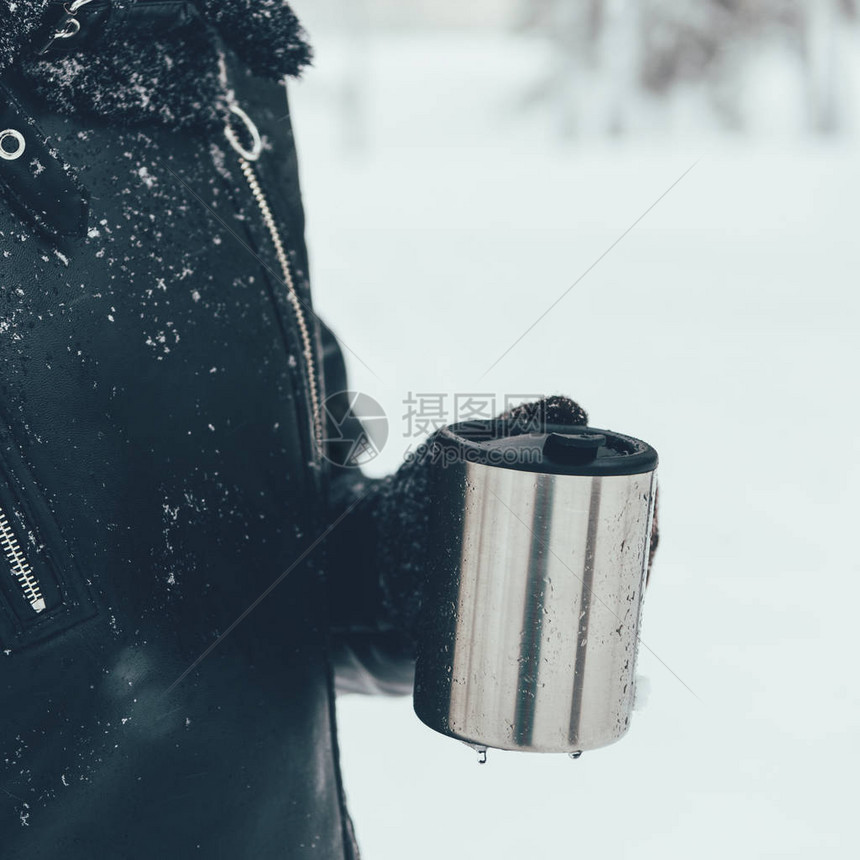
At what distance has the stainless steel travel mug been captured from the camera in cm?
75

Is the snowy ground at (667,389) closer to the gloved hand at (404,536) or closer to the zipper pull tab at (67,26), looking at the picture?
the gloved hand at (404,536)

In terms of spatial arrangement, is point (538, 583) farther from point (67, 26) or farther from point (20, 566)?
point (67, 26)

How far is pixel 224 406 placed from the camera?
2.61 feet

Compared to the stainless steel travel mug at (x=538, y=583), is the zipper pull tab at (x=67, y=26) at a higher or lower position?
higher

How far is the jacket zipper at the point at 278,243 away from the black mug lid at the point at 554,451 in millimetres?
147

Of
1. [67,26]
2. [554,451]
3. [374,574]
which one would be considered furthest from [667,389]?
[67,26]

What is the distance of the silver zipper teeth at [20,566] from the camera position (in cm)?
63

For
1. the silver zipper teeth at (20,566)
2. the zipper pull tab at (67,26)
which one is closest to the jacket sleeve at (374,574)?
the silver zipper teeth at (20,566)

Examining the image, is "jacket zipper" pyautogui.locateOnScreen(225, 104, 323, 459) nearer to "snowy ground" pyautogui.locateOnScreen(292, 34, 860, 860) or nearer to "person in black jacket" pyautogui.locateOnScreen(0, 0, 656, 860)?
"person in black jacket" pyautogui.locateOnScreen(0, 0, 656, 860)

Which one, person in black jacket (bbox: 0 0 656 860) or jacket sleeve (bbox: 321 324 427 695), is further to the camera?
jacket sleeve (bbox: 321 324 427 695)

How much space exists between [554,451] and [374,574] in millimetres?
263

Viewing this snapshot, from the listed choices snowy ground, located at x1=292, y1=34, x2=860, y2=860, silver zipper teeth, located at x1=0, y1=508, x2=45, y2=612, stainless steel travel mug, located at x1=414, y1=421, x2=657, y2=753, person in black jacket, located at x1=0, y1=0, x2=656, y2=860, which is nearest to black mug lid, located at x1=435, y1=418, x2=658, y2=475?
stainless steel travel mug, located at x1=414, y1=421, x2=657, y2=753

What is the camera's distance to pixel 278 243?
0.88 m

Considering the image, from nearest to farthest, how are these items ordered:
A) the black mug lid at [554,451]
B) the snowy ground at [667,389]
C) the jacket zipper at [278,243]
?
the black mug lid at [554,451] < the jacket zipper at [278,243] < the snowy ground at [667,389]
